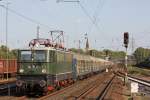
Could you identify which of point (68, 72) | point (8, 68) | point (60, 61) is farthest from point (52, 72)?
point (8, 68)

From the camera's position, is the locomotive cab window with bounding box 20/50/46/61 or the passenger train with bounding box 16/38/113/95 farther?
the locomotive cab window with bounding box 20/50/46/61

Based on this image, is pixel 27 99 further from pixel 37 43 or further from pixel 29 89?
pixel 37 43

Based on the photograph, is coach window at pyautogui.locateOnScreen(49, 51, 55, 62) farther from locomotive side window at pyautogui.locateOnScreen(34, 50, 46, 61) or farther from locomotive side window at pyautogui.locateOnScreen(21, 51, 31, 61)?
locomotive side window at pyautogui.locateOnScreen(21, 51, 31, 61)

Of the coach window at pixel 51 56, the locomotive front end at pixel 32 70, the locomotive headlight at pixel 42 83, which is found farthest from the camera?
the coach window at pixel 51 56

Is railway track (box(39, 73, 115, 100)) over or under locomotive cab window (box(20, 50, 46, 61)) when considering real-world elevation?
under

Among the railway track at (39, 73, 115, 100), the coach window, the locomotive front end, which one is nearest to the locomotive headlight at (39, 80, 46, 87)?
the locomotive front end

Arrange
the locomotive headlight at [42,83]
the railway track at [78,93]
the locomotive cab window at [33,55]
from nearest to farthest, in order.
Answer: the locomotive headlight at [42,83] → the railway track at [78,93] → the locomotive cab window at [33,55]

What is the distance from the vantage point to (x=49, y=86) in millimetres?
26047

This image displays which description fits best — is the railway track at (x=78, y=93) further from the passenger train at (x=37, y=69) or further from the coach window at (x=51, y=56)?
the coach window at (x=51, y=56)

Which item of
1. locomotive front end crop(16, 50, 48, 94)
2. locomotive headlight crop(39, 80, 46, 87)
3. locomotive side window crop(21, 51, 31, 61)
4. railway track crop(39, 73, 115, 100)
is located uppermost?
locomotive side window crop(21, 51, 31, 61)

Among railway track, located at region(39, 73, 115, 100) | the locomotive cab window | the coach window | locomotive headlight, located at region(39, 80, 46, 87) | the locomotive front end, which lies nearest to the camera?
locomotive headlight, located at region(39, 80, 46, 87)

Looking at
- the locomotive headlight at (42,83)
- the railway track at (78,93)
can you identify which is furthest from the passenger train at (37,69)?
the railway track at (78,93)

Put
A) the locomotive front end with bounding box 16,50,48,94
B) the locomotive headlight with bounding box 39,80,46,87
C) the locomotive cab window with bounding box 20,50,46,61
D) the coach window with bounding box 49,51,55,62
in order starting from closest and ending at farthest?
the locomotive headlight with bounding box 39,80,46,87, the locomotive front end with bounding box 16,50,48,94, the locomotive cab window with bounding box 20,50,46,61, the coach window with bounding box 49,51,55,62

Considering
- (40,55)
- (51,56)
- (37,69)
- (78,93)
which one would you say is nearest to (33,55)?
(40,55)
